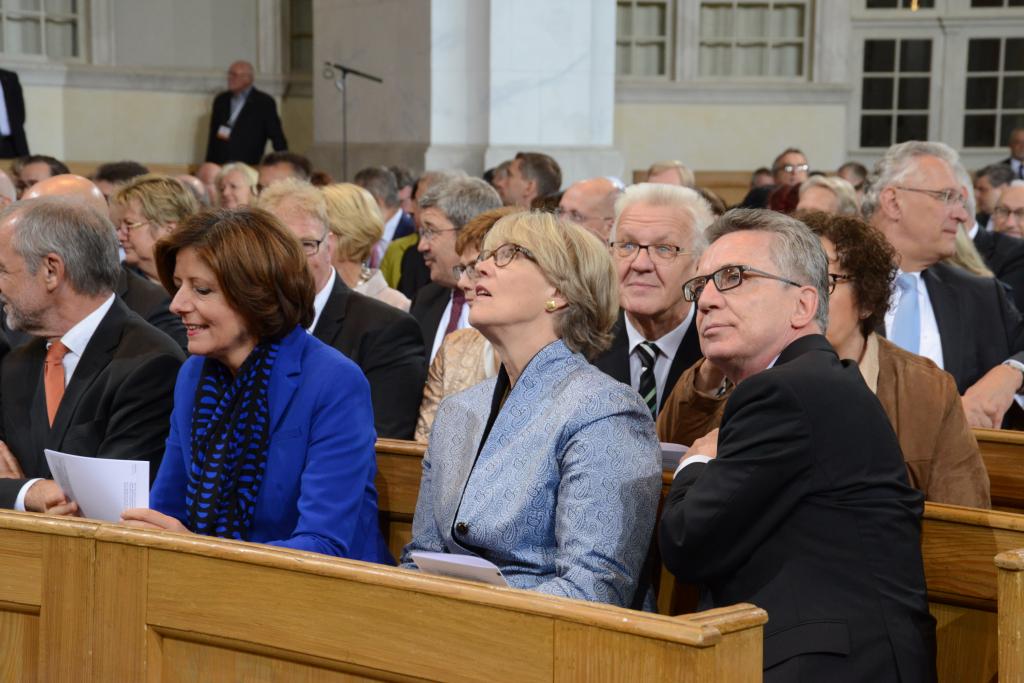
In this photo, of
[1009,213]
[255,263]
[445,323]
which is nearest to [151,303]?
[445,323]

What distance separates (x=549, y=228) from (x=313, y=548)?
83 centimetres

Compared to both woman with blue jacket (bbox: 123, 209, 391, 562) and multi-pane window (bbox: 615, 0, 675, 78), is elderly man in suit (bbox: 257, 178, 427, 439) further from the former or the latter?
multi-pane window (bbox: 615, 0, 675, 78)

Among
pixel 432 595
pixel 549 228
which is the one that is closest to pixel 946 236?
pixel 549 228

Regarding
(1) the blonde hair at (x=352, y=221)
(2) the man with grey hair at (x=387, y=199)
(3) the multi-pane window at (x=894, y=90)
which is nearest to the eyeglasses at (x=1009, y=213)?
(2) the man with grey hair at (x=387, y=199)

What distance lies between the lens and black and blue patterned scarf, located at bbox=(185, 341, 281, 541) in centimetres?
302

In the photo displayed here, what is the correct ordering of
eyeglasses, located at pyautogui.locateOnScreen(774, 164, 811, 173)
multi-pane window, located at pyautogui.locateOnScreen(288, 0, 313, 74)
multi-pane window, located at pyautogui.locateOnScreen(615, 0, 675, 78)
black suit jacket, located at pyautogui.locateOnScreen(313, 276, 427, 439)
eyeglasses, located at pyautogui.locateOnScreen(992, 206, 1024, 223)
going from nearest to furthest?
black suit jacket, located at pyautogui.locateOnScreen(313, 276, 427, 439) < eyeglasses, located at pyautogui.locateOnScreen(992, 206, 1024, 223) < eyeglasses, located at pyautogui.locateOnScreen(774, 164, 811, 173) < multi-pane window, located at pyautogui.locateOnScreen(288, 0, 313, 74) < multi-pane window, located at pyautogui.locateOnScreen(615, 0, 675, 78)

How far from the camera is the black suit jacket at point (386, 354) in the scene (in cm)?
439

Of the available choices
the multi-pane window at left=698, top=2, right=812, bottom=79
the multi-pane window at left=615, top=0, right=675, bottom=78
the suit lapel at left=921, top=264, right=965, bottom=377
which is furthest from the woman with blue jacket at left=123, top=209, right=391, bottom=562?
the multi-pane window at left=698, top=2, right=812, bottom=79

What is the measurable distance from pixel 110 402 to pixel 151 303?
4.22 ft

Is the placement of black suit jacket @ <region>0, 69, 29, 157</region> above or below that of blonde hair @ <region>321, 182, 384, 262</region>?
above

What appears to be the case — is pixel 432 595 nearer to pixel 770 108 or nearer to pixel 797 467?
pixel 797 467

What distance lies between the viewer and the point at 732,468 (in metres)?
2.38

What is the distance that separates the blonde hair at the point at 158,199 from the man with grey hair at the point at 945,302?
8.54 feet

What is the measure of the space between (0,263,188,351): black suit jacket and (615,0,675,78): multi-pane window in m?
9.64
